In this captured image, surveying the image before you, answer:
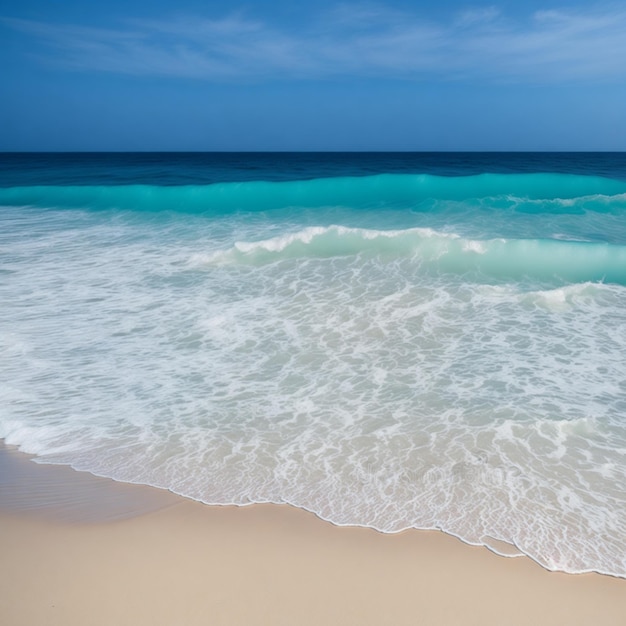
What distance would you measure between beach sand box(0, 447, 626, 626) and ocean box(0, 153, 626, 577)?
7.8 inches

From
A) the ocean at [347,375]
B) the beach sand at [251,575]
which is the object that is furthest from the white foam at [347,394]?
the beach sand at [251,575]

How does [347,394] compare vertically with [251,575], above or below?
above

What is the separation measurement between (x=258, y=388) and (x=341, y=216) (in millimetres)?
11204

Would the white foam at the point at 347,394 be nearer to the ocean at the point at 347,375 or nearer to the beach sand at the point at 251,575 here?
the ocean at the point at 347,375

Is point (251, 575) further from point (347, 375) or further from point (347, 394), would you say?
point (347, 375)

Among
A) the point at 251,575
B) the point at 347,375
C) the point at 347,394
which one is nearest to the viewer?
the point at 251,575

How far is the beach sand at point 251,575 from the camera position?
287 cm

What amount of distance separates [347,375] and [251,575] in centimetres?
284

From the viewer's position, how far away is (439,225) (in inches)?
545

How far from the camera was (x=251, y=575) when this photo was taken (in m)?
3.14

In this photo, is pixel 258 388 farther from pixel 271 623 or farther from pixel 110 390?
pixel 271 623

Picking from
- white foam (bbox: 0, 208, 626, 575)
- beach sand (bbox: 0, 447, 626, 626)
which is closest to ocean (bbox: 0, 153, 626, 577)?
white foam (bbox: 0, 208, 626, 575)

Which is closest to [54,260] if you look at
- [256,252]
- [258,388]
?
[256,252]

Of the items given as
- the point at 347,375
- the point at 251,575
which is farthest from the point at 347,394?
the point at 251,575
